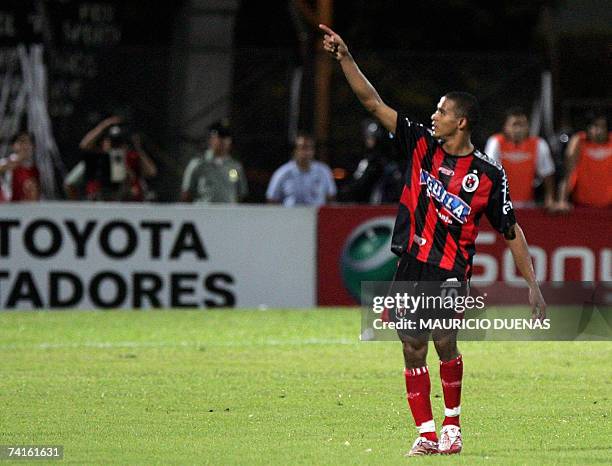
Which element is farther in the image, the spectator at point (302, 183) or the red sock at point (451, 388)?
the spectator at point (302, 183)

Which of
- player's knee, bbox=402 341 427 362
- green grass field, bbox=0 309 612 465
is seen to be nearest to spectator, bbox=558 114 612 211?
green grass field, bbox=0 309 612 465

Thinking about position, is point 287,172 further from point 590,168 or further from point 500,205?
point 500,205

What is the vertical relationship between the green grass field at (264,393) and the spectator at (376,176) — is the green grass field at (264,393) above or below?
below

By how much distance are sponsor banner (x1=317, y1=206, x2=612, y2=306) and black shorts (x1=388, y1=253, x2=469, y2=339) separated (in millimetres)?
8719

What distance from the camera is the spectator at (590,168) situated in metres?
18.1

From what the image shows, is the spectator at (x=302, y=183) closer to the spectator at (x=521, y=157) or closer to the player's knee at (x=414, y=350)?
the spectator at (x=521, y=157)

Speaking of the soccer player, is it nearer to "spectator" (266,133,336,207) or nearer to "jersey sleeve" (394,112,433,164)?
"jersey sleeve" (394,112,433,164)

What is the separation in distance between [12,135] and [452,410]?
44.8ft

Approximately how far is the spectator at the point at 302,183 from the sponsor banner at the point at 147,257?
0.60 meters

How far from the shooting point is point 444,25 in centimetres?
3488

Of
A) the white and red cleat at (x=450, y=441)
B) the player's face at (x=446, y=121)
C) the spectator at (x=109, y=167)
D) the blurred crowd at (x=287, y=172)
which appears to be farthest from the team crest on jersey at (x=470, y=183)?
the spectator at (x=109, y=167)

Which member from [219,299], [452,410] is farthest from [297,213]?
[452,410]

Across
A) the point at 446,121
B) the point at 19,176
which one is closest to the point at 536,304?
the point at 446,121

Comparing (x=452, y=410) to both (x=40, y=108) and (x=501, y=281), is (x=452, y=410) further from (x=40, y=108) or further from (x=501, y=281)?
(x=40, y=108)
